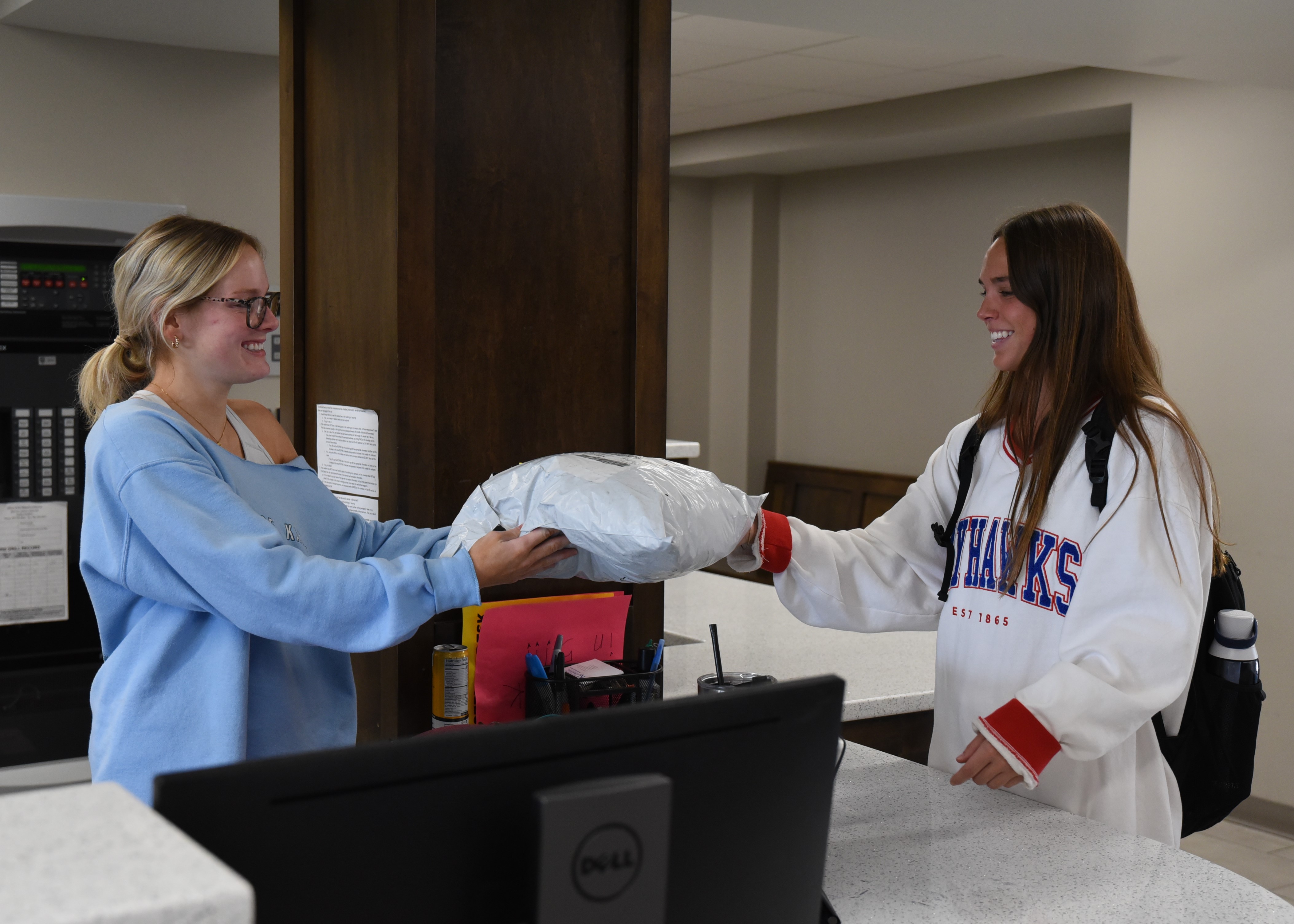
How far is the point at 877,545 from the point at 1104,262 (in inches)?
24.0

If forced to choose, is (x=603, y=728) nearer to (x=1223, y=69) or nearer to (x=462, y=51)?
(x=462, y=51)

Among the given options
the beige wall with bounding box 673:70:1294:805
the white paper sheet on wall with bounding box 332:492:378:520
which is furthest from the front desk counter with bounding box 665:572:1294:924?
the beige wall with bounding box 673:70:1294:805

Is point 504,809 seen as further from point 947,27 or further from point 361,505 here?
point 947,27

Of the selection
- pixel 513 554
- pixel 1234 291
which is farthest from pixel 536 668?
pixel 1234 291

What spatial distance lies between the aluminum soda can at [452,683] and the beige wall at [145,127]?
1.66 m

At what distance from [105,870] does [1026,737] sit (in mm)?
1248

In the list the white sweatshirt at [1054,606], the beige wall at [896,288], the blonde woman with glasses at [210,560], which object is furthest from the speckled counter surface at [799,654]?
the beige wall at [896,288]

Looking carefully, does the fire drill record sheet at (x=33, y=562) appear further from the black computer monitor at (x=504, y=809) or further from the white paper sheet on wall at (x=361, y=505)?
the black computer monitor at (x=504, y=809)

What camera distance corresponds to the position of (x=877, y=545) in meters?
2.08

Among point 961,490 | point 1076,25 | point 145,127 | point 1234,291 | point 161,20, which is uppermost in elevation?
point 1076,25

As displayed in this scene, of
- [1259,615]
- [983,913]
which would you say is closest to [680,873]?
[983,913]

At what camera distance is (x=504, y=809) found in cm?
75

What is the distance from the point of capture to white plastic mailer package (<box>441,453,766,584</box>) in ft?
5.08

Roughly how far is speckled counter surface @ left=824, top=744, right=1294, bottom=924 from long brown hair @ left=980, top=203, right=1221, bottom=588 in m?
0.38
